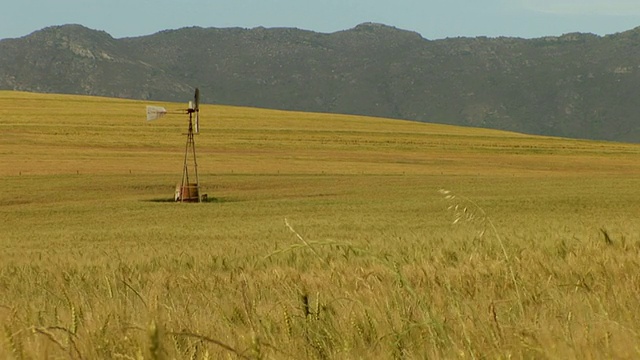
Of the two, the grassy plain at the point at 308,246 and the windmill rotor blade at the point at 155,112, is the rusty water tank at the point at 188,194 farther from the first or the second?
the windmill rotor blade at the point at 155,112

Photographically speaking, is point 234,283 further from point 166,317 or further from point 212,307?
point 166,317

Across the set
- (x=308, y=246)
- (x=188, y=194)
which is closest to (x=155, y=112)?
(x=188, y=194)

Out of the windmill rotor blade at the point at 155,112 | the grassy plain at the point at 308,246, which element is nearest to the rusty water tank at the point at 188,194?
the grassy plain at the point at 308,246

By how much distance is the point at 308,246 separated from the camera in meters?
2.77

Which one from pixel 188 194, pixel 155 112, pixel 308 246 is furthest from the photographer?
pixel 155 112

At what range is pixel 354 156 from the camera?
210 feet

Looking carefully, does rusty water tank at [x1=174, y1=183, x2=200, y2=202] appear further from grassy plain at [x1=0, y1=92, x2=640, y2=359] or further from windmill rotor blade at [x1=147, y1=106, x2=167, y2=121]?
windmill rotor blade at [x1=147, y1=106, x2=167, y2=121]

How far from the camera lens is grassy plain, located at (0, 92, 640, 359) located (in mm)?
2947

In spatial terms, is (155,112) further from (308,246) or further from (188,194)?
(308,246)

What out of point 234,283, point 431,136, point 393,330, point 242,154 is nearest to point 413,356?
point 393,330

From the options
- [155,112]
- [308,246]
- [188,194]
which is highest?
[308,246]

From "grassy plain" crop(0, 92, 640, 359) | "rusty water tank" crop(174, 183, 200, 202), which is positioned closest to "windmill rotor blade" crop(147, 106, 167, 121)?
"grassy plain" crop(0, 92, 640, 359)

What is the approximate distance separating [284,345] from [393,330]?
38 cm

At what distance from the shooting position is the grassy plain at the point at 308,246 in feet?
9.67
